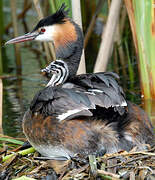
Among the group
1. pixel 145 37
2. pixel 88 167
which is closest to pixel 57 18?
pixel 145 37

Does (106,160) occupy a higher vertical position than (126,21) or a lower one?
lower

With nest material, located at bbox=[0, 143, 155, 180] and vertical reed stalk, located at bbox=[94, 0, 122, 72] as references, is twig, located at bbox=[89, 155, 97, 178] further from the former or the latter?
vertical reed stalk, located at bbox=[94, 0, 122, 72]

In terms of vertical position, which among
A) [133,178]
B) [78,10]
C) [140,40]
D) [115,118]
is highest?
[78,10]

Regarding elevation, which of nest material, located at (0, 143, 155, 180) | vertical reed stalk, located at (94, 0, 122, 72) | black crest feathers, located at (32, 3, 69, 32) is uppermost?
black crest feathers, located at (32, 3, 69, 32)

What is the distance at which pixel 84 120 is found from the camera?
397cm

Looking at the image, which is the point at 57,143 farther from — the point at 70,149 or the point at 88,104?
the point at 88,104

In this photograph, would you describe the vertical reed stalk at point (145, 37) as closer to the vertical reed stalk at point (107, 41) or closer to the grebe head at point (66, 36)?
the vertical reed stalk at point (107, 41)

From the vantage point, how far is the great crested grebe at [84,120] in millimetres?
3865

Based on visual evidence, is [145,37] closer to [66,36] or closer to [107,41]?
[107,41]

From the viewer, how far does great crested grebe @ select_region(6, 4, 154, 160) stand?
3865mm

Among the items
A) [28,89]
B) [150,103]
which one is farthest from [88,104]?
[28,89]

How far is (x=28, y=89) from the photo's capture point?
7.18 metres

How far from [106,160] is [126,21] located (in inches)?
194

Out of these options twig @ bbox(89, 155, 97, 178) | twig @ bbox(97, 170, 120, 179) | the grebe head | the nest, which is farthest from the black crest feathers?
twig @ bbox(97, 170, 120, 179)
